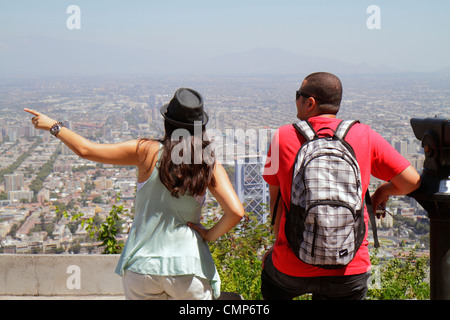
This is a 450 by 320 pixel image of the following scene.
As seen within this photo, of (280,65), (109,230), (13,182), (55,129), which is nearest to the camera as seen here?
(55,129)

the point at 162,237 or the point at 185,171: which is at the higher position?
the point at 185,171

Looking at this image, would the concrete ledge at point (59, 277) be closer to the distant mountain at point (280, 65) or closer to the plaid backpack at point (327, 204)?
the plaid backpack at point (327, 204)

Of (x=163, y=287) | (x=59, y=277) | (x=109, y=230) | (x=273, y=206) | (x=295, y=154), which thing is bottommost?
(x=59, y=277)

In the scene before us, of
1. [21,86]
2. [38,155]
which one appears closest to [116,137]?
[38,155]

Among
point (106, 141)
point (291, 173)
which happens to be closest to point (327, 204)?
point (291, 173)

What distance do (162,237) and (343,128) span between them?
1.00 meters

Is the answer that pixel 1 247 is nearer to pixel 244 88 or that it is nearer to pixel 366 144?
pixel 366 144

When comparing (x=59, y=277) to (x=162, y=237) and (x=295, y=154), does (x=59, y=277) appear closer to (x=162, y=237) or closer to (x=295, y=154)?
(x=162, y=237)

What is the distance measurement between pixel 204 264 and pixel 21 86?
20992 millimetres

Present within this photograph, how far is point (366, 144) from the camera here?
6.97ft

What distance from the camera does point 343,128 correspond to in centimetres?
212

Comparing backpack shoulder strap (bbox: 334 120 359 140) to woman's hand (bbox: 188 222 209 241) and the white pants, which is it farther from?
the white pants

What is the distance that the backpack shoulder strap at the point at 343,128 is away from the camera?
6.89 feet

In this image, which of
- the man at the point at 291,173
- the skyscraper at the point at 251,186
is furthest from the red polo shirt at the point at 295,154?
the skyscraper at the point at 251,186
